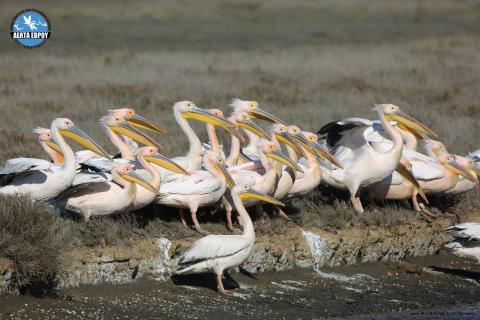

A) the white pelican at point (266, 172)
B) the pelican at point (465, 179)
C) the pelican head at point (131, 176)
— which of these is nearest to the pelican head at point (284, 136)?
the white pelican at point (266, 172)

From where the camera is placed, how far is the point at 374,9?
1344 inches

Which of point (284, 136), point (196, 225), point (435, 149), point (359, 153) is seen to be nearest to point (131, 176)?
point (196, 225)

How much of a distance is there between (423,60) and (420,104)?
5.59m

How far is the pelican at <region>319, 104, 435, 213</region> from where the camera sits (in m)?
10.1

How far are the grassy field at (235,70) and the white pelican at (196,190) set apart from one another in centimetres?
24

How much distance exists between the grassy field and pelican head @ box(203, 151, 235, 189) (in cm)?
50

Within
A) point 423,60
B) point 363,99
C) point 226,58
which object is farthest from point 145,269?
point 423,60

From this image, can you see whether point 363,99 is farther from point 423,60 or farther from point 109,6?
point 109,6

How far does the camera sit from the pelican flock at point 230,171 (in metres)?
8.17

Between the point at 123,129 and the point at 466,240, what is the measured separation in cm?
354

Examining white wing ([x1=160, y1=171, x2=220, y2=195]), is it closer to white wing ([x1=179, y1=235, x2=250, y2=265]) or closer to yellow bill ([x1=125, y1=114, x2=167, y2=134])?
white wing ([x1=179, y1=235, x2=250, y2=265])

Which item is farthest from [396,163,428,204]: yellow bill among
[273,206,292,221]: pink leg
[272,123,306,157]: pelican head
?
[273,206,292,221]: pink leg

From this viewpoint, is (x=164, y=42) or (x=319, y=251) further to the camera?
(x=164, y=42)

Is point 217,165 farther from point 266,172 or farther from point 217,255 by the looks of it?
point 217,255
